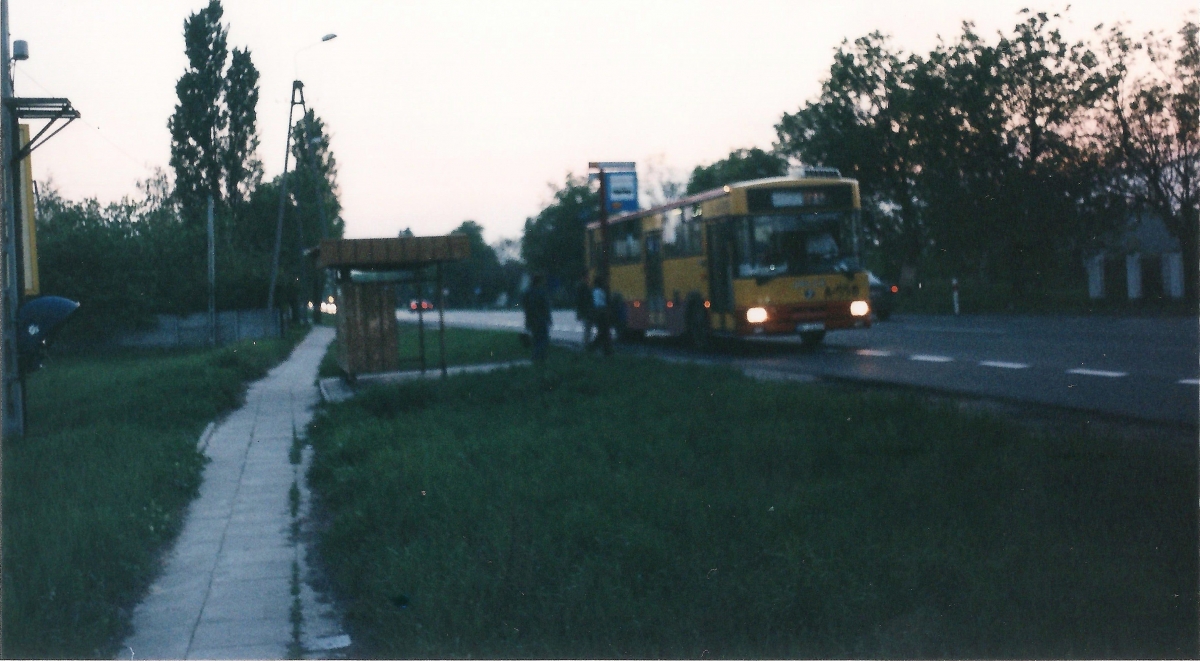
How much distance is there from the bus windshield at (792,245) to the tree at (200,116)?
9380 mm

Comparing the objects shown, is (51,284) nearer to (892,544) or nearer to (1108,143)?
(892,544)

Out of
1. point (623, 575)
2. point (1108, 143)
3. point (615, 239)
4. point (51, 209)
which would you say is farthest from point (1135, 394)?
point (1108, 143)

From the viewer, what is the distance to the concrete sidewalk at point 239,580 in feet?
18.9

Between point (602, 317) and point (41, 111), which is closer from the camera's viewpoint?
point (41, 111)

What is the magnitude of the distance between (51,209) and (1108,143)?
32018 millimetres

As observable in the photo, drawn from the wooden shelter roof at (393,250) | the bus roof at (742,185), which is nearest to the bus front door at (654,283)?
the bus roof at (742,185)

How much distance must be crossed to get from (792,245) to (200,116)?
35.0 feet

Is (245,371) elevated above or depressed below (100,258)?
below

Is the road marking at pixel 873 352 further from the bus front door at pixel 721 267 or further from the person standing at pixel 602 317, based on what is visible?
the person standing at pixel 602 317

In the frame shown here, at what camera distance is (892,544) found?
6.09 m

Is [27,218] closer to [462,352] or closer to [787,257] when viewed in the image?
[787,257]

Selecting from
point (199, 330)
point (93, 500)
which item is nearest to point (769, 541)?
point (93, 500)

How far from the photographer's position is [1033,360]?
18.4 metres

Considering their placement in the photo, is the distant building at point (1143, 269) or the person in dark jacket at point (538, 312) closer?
the person in dark jacket at point (538, 312)
